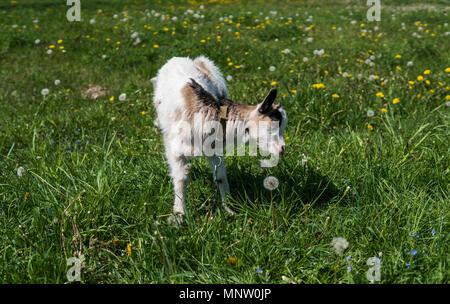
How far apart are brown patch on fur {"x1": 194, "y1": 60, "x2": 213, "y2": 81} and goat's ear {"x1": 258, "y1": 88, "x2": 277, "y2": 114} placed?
111 centimetres

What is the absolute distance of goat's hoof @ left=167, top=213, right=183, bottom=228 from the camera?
2638 millimetres

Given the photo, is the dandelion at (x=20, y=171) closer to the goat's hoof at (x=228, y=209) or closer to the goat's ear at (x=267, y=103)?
the goat's hoof at (x=228, y=209)

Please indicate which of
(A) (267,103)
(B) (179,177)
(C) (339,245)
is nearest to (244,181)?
(B) (179,177)

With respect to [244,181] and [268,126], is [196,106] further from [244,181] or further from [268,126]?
[244,181]

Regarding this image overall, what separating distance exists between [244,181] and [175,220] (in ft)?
3.28

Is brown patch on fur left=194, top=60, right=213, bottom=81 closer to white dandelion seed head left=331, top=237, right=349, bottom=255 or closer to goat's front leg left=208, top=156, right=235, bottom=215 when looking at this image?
goat's front leg left=208, top=156, right=235, bottom=215

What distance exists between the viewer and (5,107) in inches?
222

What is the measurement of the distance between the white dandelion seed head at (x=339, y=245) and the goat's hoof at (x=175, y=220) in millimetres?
1073

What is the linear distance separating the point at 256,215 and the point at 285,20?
8484mm

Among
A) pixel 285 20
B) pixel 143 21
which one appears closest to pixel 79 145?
pixel 143 21

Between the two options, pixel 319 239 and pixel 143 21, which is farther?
pixel 143 21

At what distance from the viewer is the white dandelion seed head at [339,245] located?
2371mm

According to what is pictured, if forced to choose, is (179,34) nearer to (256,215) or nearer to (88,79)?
(88,79)

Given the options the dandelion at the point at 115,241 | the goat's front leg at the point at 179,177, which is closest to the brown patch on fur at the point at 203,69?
the goat's front leg at the point at 179,177
